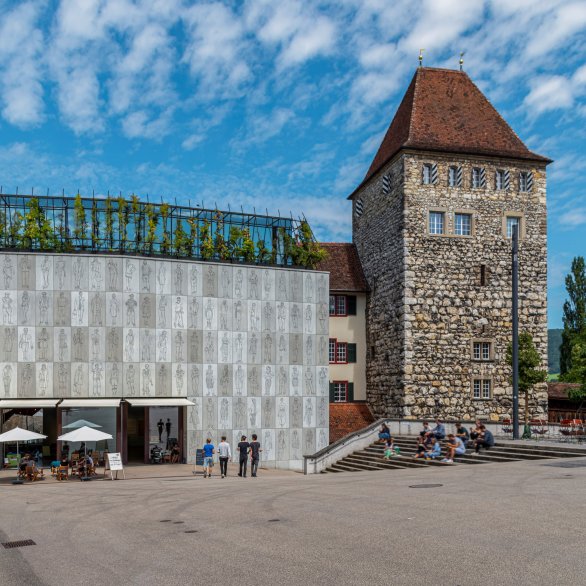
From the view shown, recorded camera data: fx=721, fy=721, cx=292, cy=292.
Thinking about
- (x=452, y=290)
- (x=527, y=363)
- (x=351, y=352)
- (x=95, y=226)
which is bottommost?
(x=527, y=363)

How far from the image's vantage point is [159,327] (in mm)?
32125

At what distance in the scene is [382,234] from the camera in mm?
41375

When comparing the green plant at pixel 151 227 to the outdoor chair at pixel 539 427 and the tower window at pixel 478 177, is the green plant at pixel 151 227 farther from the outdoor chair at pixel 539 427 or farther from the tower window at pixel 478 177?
the outdoor chair at pixel 539 427

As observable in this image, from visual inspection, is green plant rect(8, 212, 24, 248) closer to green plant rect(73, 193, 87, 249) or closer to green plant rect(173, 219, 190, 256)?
green plant rect(73, 193, 87, 249)

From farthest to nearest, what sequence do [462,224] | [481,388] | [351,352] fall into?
[351,352] < [462,224] < [481,388]

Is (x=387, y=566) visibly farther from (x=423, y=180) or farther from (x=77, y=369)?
(x=423, y=180)

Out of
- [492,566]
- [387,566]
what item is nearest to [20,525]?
[387,566]

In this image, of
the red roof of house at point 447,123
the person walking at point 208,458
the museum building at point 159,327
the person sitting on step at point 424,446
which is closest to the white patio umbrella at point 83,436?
the person walking at point 208,458

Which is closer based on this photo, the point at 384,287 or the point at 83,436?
the point at 83,436

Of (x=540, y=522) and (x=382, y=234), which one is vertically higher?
(x=382, y=234)

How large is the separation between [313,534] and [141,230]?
23.9m

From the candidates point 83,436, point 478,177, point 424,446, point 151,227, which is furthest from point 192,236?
point 478,177

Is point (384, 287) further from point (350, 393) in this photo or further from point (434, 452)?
point (434, 452)

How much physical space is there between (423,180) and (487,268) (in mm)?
5914
